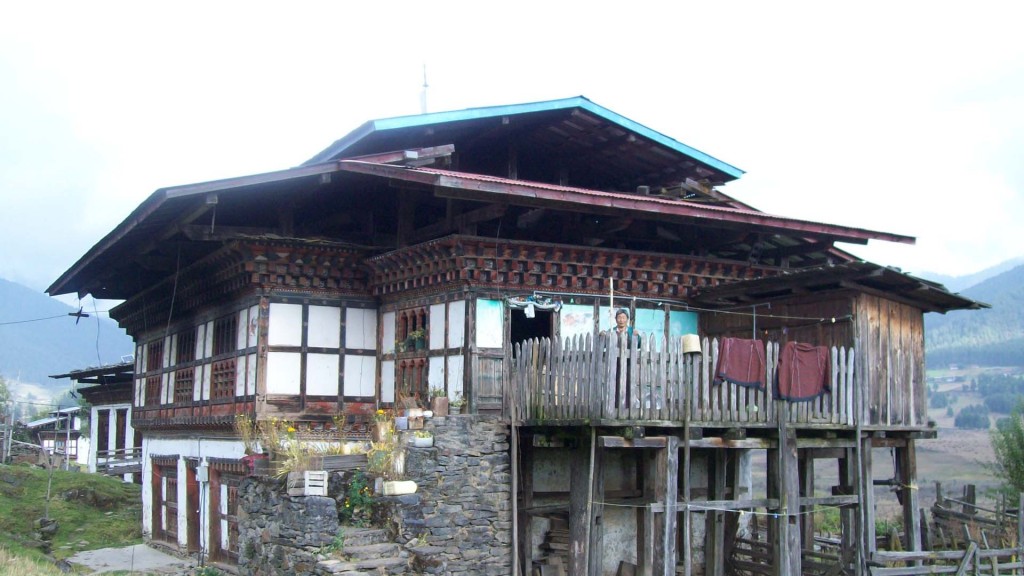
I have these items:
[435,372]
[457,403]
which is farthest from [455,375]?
[435,372]

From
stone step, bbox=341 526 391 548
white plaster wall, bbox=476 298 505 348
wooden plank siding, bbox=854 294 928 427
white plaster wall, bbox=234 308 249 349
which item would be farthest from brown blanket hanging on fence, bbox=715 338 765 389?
white plaster wall, bbox=234 308 249 349

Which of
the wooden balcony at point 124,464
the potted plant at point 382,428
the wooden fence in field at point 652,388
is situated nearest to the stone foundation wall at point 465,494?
the potted plant at point 382,428

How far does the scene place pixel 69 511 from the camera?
31938 mm

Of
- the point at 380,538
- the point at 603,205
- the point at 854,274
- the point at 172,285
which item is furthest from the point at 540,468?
the point at 172,285

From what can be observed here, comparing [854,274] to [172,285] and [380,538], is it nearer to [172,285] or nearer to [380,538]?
[380,538]

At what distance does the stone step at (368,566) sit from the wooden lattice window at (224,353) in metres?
7.31

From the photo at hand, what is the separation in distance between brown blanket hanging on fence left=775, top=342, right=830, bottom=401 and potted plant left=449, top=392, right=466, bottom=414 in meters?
5.55

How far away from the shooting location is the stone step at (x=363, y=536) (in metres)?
16.3

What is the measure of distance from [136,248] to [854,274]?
15912mm

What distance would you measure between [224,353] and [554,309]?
8.32 metres

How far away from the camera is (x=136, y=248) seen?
2312 cm

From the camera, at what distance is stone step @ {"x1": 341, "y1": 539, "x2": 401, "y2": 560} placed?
1606 cm

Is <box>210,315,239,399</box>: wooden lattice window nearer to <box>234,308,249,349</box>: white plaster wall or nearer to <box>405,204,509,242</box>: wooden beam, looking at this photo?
<box>234,308,249,349</box>: white plaster wall

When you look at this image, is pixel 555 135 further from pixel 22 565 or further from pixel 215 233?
pixel 22 565
